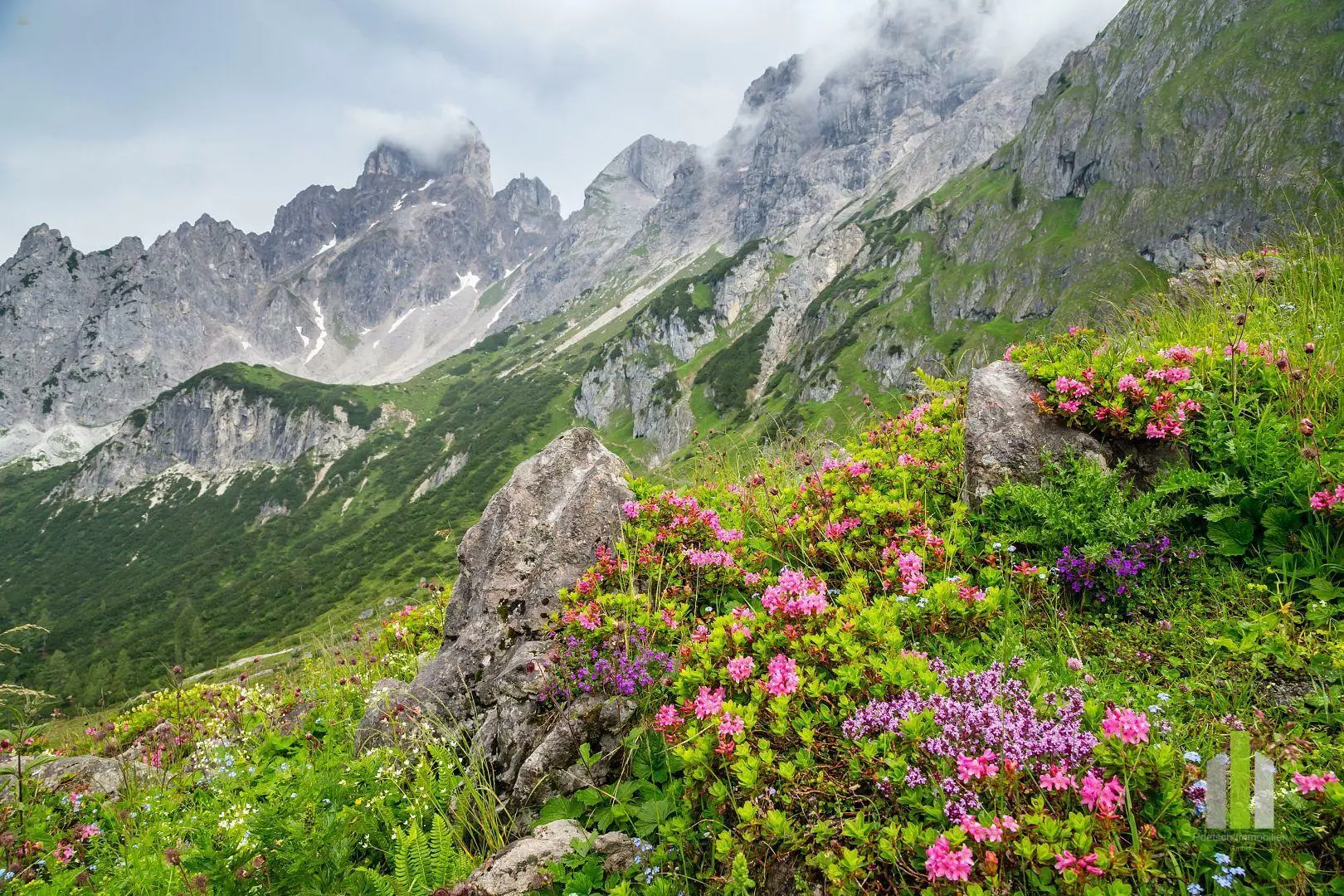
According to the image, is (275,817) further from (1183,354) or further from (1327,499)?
(1183,354)

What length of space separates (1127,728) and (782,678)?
196cm

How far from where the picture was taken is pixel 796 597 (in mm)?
5082

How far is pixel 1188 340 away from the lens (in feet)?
24.0

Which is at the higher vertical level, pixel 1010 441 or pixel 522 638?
pixel 1010 441

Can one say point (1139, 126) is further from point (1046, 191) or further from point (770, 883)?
point (770, 883)

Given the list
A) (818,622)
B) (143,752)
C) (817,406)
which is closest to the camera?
(818,622)

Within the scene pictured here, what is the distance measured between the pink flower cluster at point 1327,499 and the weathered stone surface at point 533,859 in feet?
18.7

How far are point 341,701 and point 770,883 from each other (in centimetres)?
765

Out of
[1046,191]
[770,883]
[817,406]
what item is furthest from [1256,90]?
[770,883]

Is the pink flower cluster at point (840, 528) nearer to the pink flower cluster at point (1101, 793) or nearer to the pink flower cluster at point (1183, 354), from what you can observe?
the pink flower cluster at point (1101, 793)

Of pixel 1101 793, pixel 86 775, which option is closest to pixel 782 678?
pixel 1101 793

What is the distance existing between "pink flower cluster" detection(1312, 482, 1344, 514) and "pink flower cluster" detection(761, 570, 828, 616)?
375 centimetres

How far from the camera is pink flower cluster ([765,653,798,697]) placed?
4.12m

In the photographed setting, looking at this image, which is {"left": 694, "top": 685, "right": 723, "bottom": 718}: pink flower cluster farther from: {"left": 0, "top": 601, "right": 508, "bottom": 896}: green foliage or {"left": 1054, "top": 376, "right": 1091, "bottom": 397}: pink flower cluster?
{"left": 1054, "top": 376, "right": 1091, "bottom": 397}: pink flower cluster
